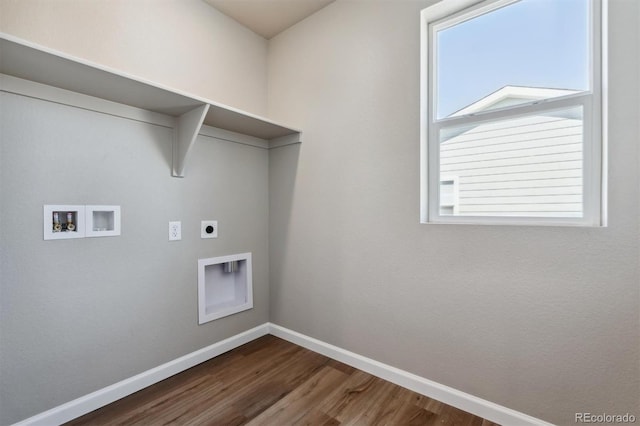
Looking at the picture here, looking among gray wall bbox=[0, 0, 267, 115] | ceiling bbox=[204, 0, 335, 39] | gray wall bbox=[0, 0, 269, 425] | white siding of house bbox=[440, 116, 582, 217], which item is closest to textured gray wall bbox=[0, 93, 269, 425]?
gray wall bbox=[0, 0, 269, 425]

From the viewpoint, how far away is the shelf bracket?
170 centimetres

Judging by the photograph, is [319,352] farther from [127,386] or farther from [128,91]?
[128,91]

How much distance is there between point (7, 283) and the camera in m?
1.28

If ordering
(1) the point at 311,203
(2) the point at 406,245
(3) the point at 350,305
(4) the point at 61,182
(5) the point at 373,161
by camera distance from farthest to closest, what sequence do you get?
(1) the point at 311,203, (3) the point at 350,305, (5) the point at 373,161, (2) the point at 406,245, (4) the point at 61,182

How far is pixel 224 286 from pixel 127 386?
82 centimetres

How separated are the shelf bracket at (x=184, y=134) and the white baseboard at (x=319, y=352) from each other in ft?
4.16

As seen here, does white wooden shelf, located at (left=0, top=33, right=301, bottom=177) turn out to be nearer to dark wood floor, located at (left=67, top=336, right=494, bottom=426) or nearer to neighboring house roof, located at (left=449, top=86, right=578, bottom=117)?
neighboring house roof, located at (left=449, top=86, right=578, bottom=117)

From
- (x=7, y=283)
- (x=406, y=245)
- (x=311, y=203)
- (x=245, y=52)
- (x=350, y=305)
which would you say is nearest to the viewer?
(x=7, y=283)

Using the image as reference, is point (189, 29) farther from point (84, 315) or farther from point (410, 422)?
point (410, 422)

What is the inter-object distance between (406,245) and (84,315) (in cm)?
183

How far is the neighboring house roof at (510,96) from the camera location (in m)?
1.41

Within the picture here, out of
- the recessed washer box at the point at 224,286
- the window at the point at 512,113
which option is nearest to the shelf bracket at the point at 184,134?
the recessed washer box at the point at 224,286

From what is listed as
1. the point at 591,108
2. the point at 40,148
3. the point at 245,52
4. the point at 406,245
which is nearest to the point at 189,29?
the point at 245,52

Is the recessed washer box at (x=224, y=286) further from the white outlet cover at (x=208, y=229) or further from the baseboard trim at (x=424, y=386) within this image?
the baseboard trim at (x=424, y=386)
